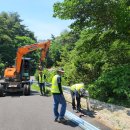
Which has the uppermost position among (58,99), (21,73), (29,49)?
(29,49)

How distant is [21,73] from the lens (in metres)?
25.0

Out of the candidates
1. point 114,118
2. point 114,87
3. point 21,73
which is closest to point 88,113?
point 114,118

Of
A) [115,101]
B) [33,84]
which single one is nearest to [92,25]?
[115,101]

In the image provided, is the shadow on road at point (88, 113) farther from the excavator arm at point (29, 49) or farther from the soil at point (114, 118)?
the excavator arm at point (29, 49)

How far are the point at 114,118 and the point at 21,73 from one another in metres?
13.7

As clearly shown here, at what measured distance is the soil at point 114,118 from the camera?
1102 centimetres

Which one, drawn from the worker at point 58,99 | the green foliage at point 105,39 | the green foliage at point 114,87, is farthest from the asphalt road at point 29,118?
the green foliage at point 105,39

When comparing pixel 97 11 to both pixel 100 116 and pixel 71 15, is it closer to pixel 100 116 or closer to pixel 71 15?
pixel 71 15

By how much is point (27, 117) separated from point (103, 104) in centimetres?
345

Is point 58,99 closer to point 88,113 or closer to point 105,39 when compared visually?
point 88,113

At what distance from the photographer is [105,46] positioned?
18797 mm

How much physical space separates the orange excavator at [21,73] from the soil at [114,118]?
1020 centimetres

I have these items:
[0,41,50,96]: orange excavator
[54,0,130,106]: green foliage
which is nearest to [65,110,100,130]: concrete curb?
[54,0,130,106]: green foliage

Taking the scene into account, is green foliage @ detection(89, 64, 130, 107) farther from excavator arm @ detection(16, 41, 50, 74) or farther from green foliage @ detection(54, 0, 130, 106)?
excavator arm @ detection(16, 41, 50, 74)
